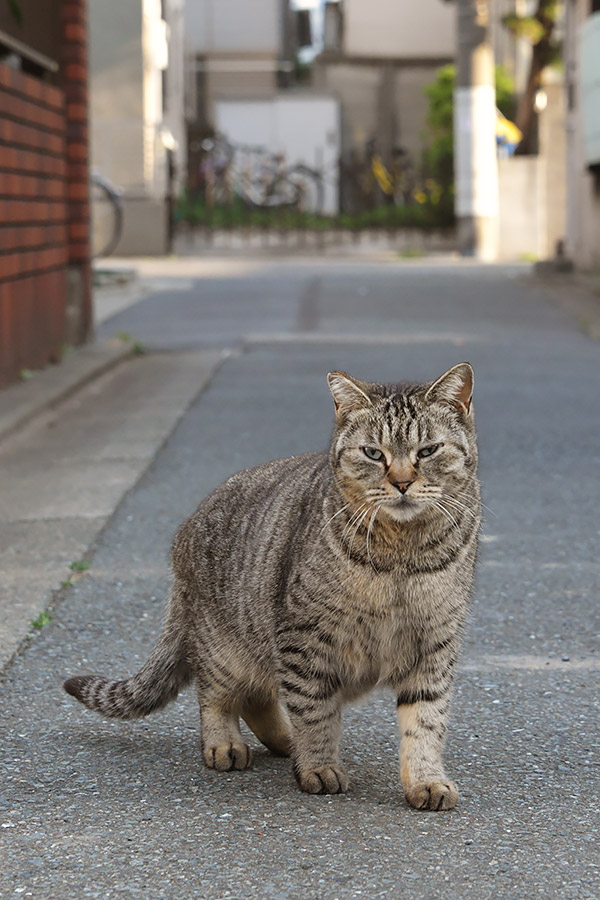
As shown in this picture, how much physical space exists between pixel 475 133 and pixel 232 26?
13.3 m

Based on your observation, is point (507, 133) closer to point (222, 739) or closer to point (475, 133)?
point (475, 133)

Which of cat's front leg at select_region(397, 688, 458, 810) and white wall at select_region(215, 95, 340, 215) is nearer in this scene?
cat's front leg at select_region(397, 688, 458, 810)

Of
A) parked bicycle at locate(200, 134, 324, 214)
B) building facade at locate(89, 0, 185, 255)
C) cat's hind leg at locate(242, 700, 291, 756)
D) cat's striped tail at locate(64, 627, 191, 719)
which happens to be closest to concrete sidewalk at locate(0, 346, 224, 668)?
cat's striped tail at locate(64, 627, 191, 719)

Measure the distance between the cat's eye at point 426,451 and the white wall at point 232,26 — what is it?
121 ft

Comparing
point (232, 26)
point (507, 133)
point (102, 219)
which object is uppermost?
point (232, 26)

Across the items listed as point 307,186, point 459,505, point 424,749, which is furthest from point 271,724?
point 307,186

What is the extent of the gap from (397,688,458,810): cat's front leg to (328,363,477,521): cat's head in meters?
0.49

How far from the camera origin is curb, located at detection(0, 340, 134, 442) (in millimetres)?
9320

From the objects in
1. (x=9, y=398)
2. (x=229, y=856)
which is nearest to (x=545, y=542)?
(x=229, y=856)

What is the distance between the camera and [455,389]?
376 centimetres

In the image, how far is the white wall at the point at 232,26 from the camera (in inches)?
1533

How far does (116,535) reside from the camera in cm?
654

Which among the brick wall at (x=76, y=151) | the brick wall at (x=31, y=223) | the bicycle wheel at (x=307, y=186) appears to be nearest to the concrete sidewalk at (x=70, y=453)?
the brick wall at (x=31, y=223)

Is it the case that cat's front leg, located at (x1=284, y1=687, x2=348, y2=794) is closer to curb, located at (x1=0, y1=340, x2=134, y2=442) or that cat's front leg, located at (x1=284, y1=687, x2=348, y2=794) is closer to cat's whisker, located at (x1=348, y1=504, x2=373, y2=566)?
cat's whisker, located at (x1=348, y1=504, x2=373, y2=566)
